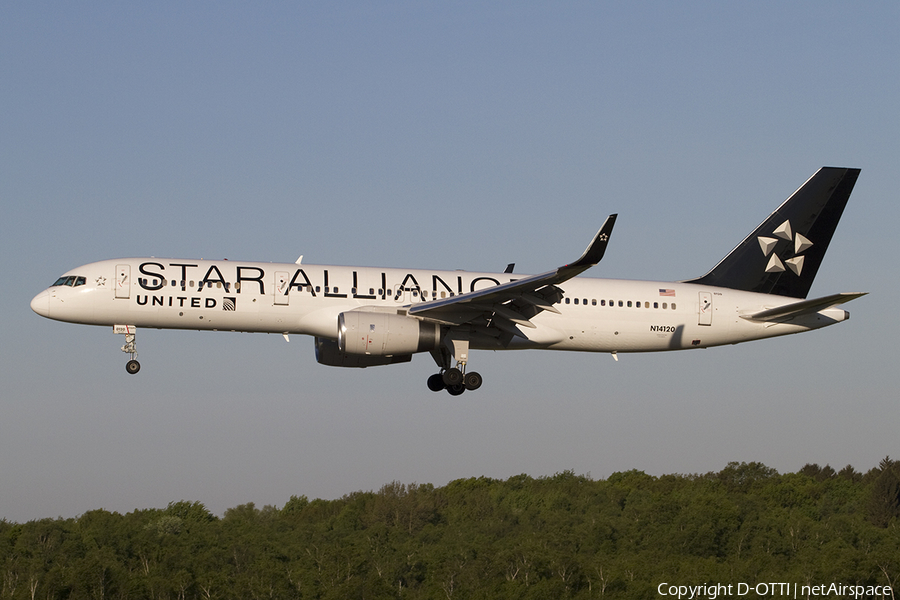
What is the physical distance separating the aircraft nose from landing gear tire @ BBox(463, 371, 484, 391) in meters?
15.3

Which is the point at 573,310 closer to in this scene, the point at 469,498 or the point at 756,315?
the point at 756,315

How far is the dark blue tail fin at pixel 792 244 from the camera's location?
45.0 meters

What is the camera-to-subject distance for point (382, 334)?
3750 centimetres

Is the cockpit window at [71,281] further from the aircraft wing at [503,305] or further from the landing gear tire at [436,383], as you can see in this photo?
the landing gear tire at [436,383]

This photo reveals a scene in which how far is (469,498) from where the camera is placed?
480ft

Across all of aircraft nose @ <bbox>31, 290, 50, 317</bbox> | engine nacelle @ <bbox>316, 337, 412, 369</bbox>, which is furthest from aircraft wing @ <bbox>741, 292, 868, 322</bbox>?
aircraft nose @ <bbox>31, 290, 50, 317</bbox>

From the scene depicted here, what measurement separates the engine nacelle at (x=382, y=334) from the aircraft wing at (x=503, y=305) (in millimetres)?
566

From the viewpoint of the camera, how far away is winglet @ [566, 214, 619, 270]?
3234 cm

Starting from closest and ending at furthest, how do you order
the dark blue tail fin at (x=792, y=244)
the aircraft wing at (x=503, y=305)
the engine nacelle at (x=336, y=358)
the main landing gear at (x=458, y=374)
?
1. the aircraft wing at (x=503, y=305)
2. the main landing gear at (x=458, y=374)
3. the engine nacelle at (x=336, y=358)
4. the dark blue tail fin at (x=792, y=244)

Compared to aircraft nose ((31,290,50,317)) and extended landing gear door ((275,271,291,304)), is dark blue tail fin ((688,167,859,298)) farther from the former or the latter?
aircraft nose ((31,290,50,317))

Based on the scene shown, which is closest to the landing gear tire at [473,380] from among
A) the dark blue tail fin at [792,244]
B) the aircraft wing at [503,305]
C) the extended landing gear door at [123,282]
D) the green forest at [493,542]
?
the aircraft wing at [503,305]

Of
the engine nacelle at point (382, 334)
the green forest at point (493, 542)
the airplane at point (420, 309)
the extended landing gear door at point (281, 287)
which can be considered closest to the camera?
the engine nacelle at point (382, 334)

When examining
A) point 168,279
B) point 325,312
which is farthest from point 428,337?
point 168,279

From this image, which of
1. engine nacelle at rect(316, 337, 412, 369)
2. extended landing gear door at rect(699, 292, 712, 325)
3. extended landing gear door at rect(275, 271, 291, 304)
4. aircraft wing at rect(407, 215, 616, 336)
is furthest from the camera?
extended landing gear door at rect(699, 292, 712, 325)
